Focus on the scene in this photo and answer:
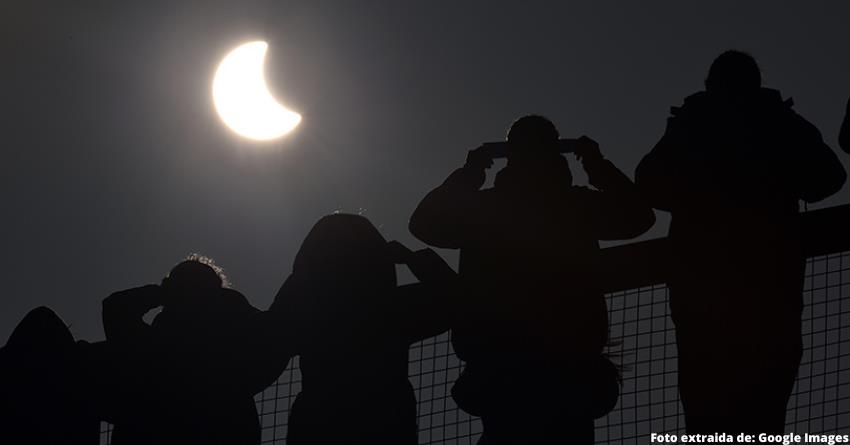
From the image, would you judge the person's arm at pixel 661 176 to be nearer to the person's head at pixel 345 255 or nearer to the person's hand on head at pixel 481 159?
the person's hand on head at pixel 481 159

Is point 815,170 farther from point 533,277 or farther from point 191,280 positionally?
point 191,280

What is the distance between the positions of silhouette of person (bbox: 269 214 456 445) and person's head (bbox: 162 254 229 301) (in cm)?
39

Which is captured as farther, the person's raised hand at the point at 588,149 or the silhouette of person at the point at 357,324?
the person's raised hand at the point at 588,149

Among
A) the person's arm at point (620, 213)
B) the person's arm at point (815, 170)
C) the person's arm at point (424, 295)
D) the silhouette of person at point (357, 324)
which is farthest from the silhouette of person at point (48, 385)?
the person's arm at point (815, 170)

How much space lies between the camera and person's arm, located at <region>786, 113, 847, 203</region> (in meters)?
7.91


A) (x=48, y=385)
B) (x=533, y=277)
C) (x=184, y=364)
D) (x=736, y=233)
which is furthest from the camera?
(x=48, y=385)

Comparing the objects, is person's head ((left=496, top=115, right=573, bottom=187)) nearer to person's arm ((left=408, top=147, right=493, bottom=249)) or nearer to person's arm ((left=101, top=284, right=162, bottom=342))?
person's arm ((left=408, top=147, right=493, bottom=249))

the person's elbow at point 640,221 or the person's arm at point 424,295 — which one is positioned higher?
the person's elbow at point 640,221

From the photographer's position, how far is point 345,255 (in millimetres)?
8125

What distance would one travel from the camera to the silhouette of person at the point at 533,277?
777cm

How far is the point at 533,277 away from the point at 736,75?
1.54 meters

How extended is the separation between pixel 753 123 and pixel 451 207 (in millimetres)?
1631

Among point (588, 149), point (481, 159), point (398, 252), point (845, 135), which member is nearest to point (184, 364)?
point (398, 252)

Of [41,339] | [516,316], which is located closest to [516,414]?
[516,316]
